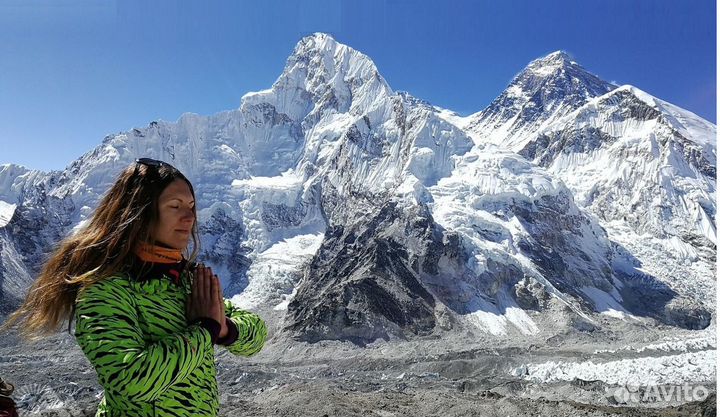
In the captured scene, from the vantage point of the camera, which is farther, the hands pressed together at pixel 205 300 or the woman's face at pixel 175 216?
the woman's face at pixel 175 216

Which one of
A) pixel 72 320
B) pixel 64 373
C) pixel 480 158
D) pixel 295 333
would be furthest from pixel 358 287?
pixel 72 320

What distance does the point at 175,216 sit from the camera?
10.3 feet

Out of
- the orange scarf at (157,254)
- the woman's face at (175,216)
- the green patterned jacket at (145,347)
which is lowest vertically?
the green patterned jacket at (145,347)

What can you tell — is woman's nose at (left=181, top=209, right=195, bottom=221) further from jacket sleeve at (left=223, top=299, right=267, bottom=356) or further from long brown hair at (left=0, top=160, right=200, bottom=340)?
jacket sleeve at (left=223, top=299, right=267, bottom=356)

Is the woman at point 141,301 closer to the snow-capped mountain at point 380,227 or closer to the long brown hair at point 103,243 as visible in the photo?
A: the long brown hair at point 103,243

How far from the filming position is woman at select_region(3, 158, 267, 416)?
2.54m

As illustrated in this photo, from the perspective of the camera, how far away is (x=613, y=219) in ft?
510

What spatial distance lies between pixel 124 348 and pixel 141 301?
37cm

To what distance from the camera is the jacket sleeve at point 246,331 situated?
348 centimetres

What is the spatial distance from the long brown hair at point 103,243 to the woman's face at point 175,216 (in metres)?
0.04

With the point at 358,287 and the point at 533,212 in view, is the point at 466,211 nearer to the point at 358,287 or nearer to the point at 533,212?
the point at 533,212

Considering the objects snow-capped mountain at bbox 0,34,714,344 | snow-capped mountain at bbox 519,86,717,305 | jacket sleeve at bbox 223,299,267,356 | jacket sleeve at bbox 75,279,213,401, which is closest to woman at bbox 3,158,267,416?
jacket sleeve at bbox 75,279,213,401

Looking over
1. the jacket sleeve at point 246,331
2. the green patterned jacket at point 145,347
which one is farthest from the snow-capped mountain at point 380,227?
the green patterned jacket at point 145,347

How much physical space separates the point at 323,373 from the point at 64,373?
110ft
